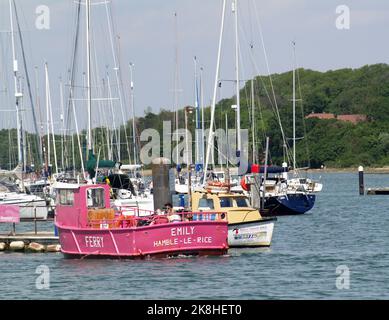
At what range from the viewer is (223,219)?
40469mm

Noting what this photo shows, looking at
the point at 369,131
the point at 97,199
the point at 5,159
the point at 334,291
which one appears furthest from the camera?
the point at 369,131

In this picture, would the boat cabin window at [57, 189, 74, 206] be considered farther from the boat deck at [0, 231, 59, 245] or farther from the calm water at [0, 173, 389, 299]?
the boat deck at [0, 231, 59, 245]

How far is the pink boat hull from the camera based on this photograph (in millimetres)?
39719

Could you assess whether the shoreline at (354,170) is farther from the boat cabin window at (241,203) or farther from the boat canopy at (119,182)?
the boat cabin window at (241,203)

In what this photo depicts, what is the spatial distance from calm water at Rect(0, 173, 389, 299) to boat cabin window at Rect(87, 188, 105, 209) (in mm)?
2134

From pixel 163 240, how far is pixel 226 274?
2794 millimetres

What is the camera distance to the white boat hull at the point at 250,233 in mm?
44625

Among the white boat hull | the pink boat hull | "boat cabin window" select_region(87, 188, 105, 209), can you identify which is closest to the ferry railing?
the pink boat hull

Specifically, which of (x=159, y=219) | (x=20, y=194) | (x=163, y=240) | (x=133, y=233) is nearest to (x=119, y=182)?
(x=20, y=194)

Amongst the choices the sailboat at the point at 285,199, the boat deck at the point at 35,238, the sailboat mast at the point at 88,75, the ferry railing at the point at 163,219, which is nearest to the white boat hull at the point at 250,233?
the ferry railing at the point at 163,219
